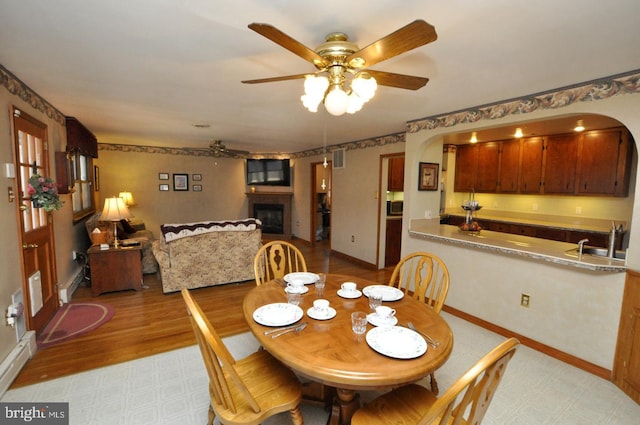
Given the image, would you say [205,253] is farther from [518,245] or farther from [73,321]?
[518,245]

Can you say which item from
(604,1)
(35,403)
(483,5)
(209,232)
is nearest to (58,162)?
(209,232)

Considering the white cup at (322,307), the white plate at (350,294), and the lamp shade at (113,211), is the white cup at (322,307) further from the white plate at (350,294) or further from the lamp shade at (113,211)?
the lamp shade at (113,211)

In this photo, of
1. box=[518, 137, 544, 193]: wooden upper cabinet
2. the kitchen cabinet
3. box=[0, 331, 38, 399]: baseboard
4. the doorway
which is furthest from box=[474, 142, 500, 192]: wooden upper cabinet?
box=[0, 331, 38, 399]: baseboard

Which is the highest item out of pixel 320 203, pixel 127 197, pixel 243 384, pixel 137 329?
pixel 127 197

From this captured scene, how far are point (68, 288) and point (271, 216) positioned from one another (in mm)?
4725

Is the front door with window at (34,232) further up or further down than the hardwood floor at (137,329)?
further up

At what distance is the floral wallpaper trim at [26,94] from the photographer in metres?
2.21

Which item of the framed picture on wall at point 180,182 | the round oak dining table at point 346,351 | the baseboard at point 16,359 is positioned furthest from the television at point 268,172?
the round oak dining table at point 346,351

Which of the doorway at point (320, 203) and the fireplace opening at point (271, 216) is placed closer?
the doorway at point (320, 203)

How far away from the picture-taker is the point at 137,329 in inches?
113

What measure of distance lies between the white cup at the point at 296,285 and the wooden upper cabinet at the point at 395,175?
3.40 metres

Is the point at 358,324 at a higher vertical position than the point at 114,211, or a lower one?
lower

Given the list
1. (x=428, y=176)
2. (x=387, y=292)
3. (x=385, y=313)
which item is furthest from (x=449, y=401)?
(x=428, y=176)

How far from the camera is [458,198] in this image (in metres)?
5.98
